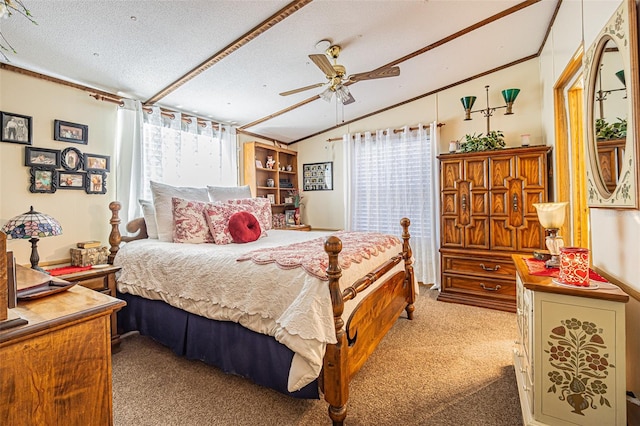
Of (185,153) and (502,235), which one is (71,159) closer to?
(185,153)

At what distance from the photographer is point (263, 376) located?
6.02ft

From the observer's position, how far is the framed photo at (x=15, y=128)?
7.88 ft

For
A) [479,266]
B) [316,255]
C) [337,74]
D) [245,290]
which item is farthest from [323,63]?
[479,266]

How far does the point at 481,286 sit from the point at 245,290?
9.36 ft

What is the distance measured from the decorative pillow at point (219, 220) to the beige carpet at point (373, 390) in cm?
103

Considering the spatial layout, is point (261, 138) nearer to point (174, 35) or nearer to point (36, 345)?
point (174, 35)

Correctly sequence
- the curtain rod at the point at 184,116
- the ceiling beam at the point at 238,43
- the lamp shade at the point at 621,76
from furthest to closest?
the curtain rod at the point at 184,116, the ceiling beam at the point at 238,43, the lamp shade at the point at 621,76

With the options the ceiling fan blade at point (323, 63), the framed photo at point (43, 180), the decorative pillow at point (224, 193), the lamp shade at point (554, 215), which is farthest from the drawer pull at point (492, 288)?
the framed photo at point (43, 180)

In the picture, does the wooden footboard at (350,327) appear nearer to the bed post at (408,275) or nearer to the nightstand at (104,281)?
the bed post at (408,275)

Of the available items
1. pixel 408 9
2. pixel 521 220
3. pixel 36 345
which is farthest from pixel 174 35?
pixel 521 220

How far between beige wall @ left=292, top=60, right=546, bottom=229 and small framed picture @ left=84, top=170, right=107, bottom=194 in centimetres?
307

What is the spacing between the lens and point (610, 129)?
4.98 feet

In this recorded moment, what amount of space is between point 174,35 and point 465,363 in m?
3.35

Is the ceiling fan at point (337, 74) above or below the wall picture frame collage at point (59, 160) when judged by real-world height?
above
